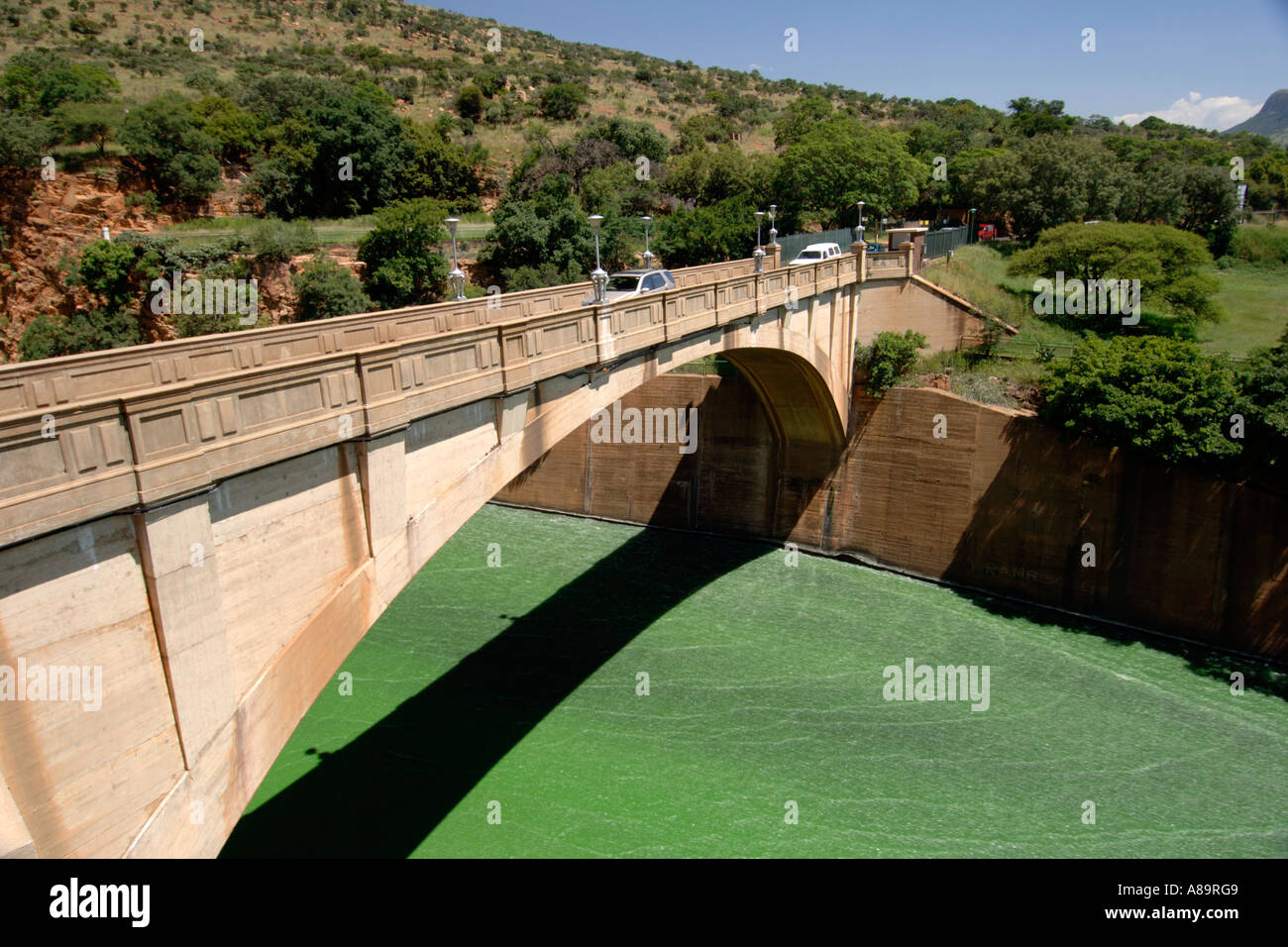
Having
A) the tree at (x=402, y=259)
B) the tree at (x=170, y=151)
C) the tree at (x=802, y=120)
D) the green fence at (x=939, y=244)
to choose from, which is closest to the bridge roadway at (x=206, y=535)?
the tree at (x=402, y=259)

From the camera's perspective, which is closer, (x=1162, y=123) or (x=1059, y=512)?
(x=1059, y=512)

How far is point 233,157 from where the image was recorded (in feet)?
142

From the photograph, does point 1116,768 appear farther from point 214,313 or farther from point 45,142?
point 45,142

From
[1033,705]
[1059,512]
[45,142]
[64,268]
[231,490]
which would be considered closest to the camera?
[231,490]

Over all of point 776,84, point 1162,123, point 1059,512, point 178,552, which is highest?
point 776,84

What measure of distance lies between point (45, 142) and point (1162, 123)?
117187 millimetres

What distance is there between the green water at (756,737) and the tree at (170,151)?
26207 mm

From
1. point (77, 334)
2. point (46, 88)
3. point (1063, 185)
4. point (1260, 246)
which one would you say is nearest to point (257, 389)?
point (77, 334)

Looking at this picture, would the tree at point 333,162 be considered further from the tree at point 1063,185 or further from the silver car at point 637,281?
the tree at point 1063,185

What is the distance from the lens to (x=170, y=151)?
123 ft

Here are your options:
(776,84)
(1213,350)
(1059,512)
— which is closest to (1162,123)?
(776,84)

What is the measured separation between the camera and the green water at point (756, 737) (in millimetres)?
14172

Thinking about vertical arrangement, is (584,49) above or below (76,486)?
above

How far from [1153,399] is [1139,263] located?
10.1 metres
